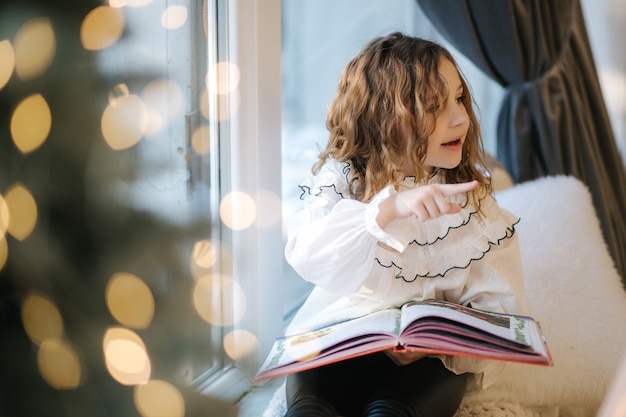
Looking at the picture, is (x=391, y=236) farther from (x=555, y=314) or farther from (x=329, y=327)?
(x=555, y=314)

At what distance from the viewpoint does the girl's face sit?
109 centimetres

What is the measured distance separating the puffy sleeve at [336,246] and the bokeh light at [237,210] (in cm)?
25

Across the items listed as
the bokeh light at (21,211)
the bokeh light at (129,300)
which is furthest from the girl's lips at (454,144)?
the bokeh light at (21,211)

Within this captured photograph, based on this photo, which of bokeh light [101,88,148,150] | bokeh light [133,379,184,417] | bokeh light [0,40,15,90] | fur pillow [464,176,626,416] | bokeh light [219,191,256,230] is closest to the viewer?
bokeh light [0,40,15,90]

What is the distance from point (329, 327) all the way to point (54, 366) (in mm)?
401

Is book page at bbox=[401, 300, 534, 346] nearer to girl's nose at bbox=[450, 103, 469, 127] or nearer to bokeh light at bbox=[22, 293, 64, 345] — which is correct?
girl's nose at bbox=[450, 103, 469, 127]

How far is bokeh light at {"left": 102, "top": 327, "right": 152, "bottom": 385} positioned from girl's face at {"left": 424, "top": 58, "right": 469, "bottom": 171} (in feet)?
1.71

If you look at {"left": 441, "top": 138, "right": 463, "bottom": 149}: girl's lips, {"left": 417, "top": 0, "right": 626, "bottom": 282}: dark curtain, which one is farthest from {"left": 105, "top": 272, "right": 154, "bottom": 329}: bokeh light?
{"left": 417, "top": 0, "right": 626, "bottom": 282}: dark curtain

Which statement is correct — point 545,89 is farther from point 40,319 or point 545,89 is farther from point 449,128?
point 40,319

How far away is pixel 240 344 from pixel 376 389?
46cm

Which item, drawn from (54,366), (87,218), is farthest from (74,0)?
(54,366)

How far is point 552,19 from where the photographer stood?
2.08m

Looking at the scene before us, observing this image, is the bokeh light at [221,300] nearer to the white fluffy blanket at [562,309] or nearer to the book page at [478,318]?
the white fluffy blanket at [562,309]

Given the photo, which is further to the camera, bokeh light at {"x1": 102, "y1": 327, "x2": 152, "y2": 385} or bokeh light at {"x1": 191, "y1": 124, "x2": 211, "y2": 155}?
bokeh light at {"x1": 191, "y1": 124, "x2": 211, "y2": 155}
